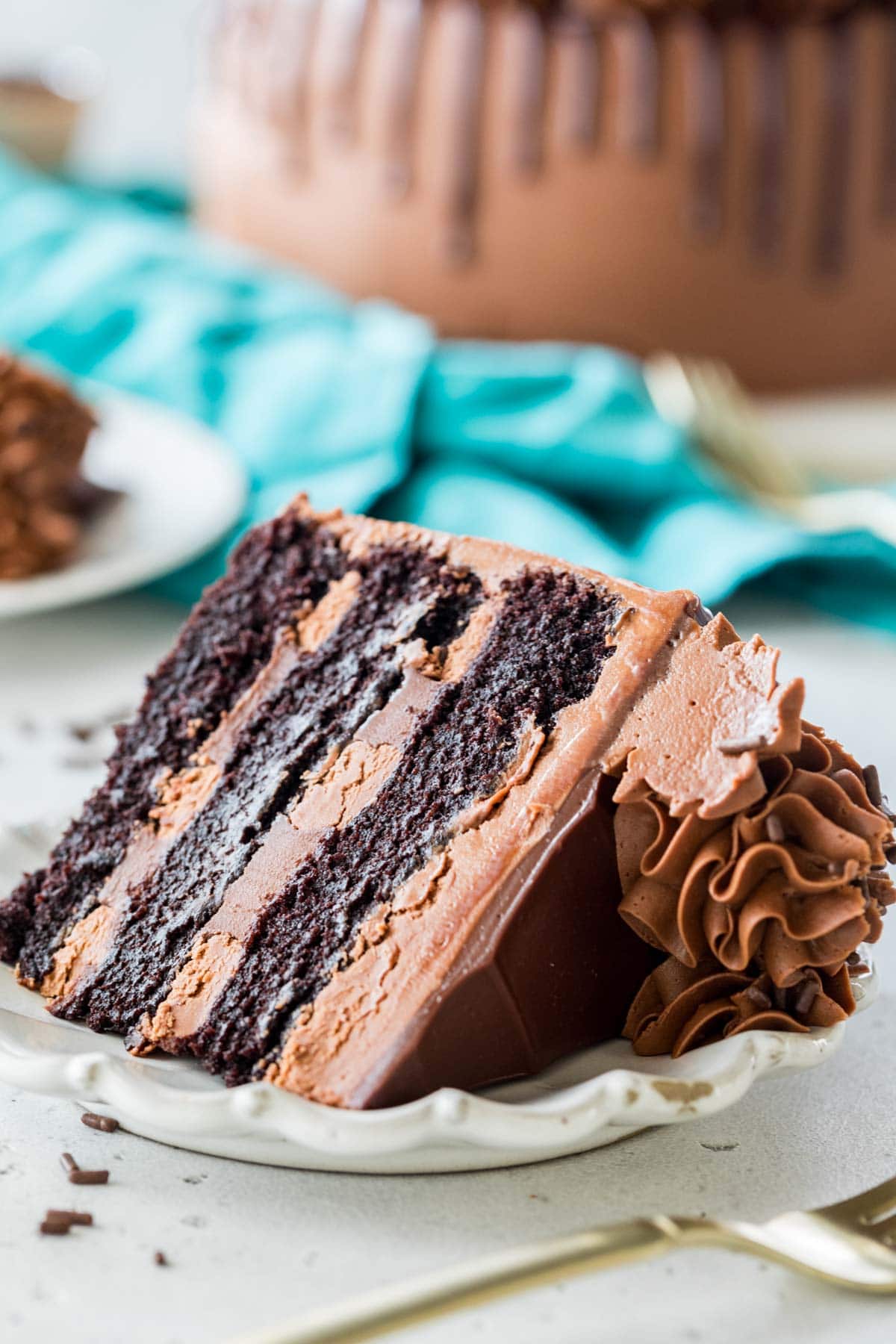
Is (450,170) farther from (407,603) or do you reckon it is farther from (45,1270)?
(45,1270)

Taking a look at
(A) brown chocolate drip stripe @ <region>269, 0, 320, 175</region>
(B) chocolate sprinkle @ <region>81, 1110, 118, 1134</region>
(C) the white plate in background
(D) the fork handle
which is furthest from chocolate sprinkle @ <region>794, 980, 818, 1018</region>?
(A) brown chocolate drip stripe @ <region>269, 0, 320, 175</region>

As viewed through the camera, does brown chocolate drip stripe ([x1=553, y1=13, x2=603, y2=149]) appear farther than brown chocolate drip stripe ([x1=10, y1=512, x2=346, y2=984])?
Yes

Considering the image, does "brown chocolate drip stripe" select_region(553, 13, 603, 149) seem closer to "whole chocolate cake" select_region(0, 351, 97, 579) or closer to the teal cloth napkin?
the teal cloth napkin

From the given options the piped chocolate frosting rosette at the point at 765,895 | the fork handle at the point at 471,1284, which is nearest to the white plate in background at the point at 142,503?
the piped chocolate frosting rosette at the point at 765,895

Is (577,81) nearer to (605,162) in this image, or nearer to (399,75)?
(605,162)

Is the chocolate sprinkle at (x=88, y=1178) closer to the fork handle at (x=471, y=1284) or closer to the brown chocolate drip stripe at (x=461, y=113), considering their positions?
the fork handle at (x=471, y=1284)

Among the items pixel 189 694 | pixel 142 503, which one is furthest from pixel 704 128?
pixel 189 694

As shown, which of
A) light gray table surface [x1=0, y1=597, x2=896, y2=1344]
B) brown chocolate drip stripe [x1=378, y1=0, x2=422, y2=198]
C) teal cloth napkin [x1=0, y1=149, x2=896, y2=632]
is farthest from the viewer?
brown chocolate drip stripe [x1=378, y1=0, x2=422, y2=198]
